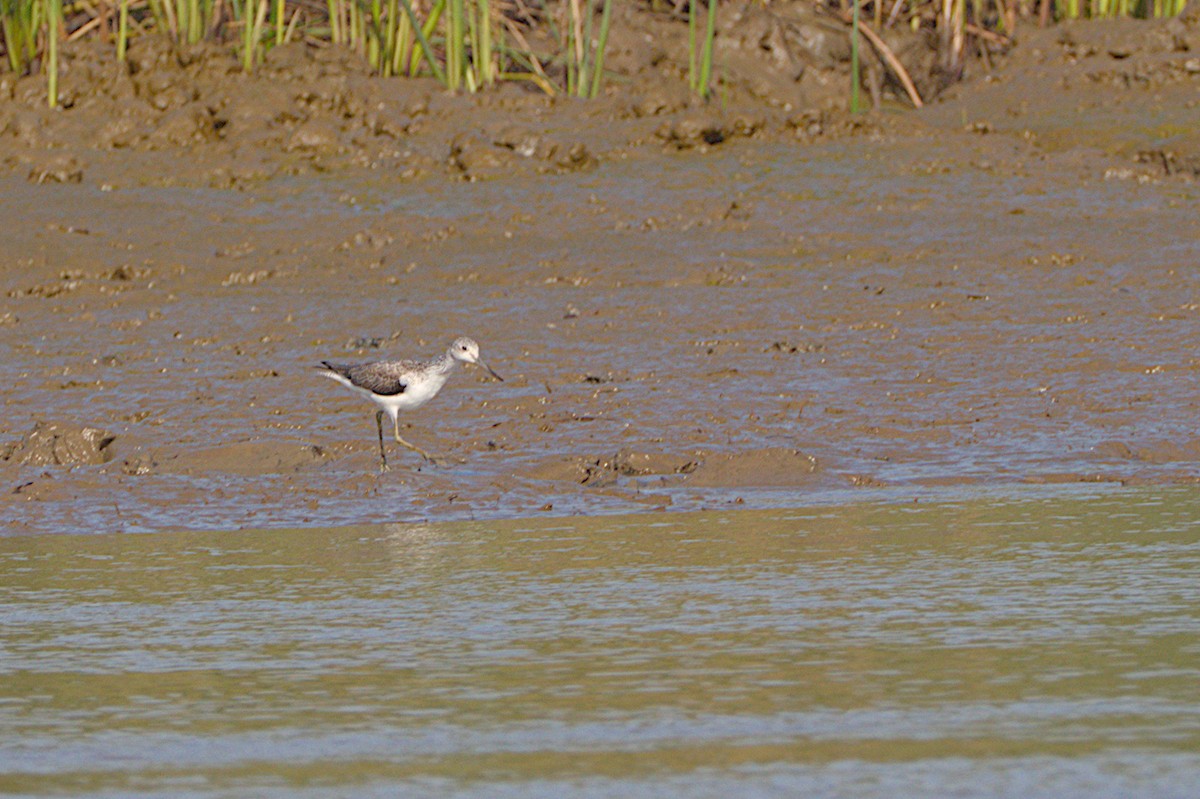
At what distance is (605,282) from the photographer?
1013cm

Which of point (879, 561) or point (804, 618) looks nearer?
point (804, 618)

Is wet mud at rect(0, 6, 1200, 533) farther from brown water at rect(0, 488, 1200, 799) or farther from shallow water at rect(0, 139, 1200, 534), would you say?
brown water at rect(0, 488, 1200, 799)

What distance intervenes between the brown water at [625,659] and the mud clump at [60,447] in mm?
1333

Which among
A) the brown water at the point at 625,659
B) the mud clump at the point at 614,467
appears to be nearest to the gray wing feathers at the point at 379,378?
the mud clump at the point at 614,467

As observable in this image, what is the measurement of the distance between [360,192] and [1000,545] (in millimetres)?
7040

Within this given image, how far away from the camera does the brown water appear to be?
3.27 metres

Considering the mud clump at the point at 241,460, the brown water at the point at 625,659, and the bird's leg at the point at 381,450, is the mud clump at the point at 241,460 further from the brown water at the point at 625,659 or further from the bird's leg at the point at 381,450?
the brown water at the point at 625,659

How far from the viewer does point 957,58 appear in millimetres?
14000

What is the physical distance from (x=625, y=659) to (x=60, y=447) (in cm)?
387

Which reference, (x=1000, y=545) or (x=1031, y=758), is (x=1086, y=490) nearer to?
(x=1000, y=545)

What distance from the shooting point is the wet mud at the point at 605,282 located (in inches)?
280

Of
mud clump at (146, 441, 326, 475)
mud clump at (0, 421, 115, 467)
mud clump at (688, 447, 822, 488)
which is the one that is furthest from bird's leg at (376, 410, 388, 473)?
mud clump at (688, 447, 822, 488)

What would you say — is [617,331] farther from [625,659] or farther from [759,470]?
[625,659]

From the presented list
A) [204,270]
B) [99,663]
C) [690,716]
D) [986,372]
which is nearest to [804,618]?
[690,716]
